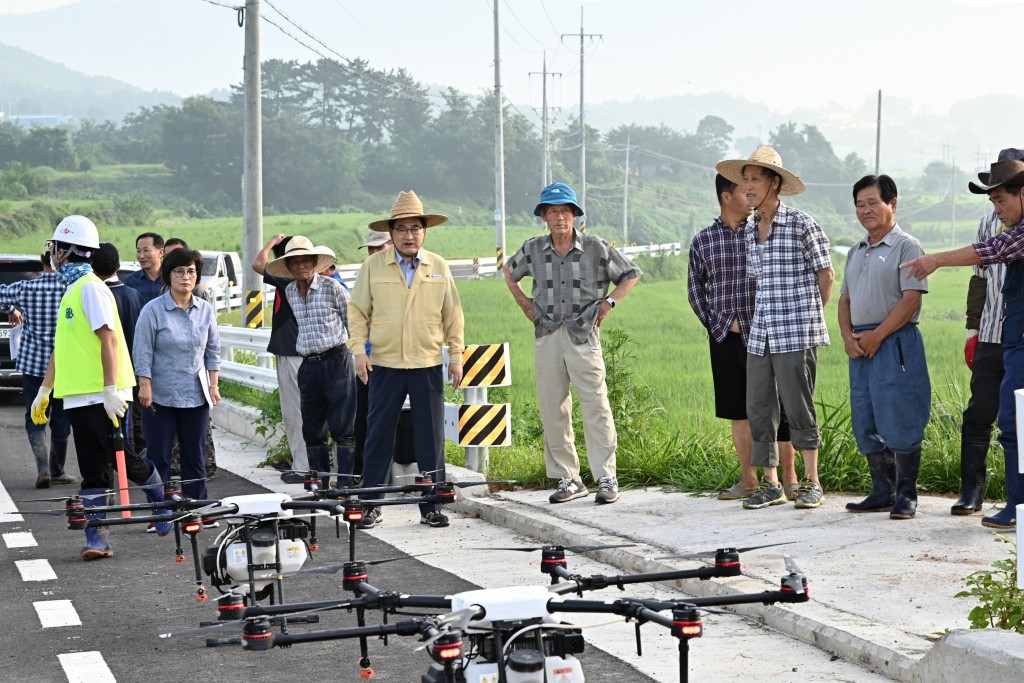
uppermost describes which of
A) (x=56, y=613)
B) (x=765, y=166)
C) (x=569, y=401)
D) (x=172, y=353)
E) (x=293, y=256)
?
(x=765, y=166)

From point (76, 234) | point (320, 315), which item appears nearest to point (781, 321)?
point (320, 315)

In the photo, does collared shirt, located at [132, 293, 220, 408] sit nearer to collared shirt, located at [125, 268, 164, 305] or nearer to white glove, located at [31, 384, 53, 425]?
white glove, located at [31, 384, 53, 425]

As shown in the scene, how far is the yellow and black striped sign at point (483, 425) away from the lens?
10961 millimetres

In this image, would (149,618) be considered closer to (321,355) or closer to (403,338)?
(403,338)

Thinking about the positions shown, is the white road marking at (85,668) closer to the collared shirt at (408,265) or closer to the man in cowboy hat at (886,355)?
the collared shirt at (408,265)

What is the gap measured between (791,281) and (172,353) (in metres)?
4.10

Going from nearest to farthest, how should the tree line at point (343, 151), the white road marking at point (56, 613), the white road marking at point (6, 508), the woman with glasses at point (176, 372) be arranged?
the white road marking at point (56, 613), the woman with glasses at point (176, 372), the white road marking at point (6, 508), the tree line at point (343, 151)

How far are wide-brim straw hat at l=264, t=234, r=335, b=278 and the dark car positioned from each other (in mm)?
8163

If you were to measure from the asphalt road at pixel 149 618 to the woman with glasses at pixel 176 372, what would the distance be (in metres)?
0.61

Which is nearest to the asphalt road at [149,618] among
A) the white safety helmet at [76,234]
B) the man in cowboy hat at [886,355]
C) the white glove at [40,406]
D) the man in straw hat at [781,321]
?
the white glove at [40,406]

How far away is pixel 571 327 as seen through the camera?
998 centimetres

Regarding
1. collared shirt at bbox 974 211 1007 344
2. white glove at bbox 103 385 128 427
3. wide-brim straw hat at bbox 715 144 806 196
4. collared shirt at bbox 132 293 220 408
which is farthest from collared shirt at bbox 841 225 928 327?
white glove at bbox 103 385 128 427

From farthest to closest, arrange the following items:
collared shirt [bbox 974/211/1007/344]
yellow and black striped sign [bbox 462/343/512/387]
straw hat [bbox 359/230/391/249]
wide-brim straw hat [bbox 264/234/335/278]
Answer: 1. straw hat [bbox 359/230/391/249]
2. yellow and black striped sign [bbox 462/343/512/387]
3. wide-brim straw hat [bbox 264/234/335/278]
4. collared shirt [bbox 974/211/1007/344]

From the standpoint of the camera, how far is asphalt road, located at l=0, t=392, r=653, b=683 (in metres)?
6.14
